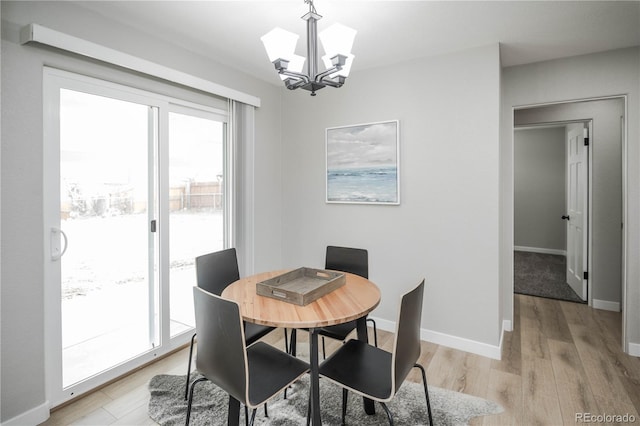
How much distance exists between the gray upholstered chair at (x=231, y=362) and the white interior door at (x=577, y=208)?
396 cm

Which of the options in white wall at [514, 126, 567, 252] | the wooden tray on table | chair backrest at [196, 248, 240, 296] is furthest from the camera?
white wall at [514, 126, 567, 252]

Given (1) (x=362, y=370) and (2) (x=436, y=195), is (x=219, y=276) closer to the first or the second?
(1) (x=362, y=370)

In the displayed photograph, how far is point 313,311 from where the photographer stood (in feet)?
5.32

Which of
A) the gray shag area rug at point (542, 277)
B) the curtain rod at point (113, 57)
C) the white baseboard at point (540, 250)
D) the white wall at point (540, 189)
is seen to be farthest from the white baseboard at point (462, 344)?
the white wall at point (540, 189)

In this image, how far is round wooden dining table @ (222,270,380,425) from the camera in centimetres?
152

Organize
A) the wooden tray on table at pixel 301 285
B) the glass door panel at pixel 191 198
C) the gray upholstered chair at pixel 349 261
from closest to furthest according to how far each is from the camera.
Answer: the wooden tray on table at pixel 301 285
the gray upholstered chair at pixel 349 261
the glass door panel at pixel 191 198

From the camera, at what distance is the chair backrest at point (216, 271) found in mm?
2295

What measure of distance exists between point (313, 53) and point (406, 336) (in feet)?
5.29

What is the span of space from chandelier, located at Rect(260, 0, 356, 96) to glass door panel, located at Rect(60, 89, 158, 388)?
4.49 feet

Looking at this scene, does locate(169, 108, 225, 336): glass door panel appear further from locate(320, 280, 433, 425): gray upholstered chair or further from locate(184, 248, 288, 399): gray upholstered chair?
locate(320, 280, 433, 425): gray upholstered chair

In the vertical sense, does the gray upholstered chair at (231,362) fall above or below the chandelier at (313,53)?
below

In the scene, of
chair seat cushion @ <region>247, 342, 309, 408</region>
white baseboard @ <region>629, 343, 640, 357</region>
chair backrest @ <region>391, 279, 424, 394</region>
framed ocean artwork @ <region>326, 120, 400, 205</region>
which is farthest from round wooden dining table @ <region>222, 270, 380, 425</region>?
white baseboard @ <region>629, 343, 640, 357</region>

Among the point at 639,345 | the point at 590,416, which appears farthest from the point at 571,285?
the point at 590,416

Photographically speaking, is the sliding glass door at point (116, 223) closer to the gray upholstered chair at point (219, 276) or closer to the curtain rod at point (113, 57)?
the curtain rod at point (113, 57)
